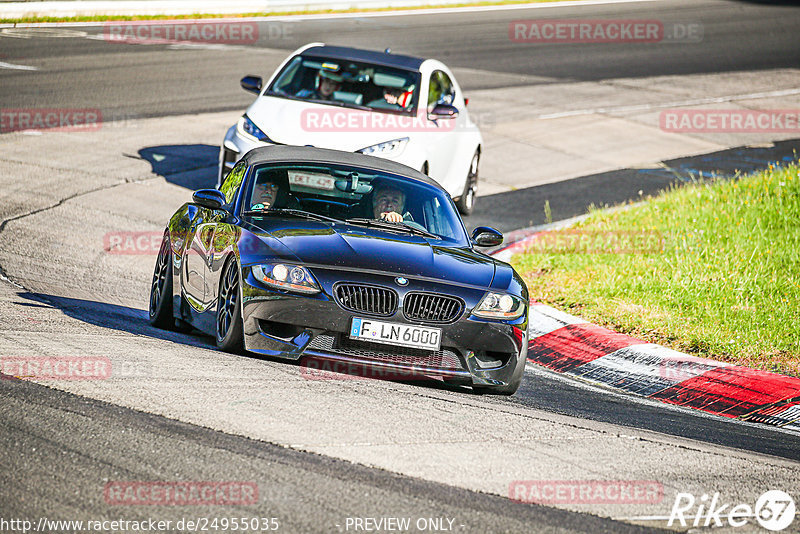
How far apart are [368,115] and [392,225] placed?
558 centimetres

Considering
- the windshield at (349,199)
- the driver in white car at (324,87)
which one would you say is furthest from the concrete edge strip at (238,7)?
the windshield at (349,199)

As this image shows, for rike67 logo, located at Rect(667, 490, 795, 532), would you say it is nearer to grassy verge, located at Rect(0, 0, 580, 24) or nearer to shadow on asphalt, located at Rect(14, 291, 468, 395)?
shadow on asphalt, located at Rect(14, 291, 468, 395)

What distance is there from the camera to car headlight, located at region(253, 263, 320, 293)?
23.0 feet

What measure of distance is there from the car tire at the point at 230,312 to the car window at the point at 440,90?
717cm

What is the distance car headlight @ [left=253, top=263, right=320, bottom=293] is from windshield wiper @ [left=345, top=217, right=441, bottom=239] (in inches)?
43.1

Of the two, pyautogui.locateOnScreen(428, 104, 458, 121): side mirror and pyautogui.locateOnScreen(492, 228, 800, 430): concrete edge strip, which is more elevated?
pyautogui.locateOnScreen(428, 104, 458, 121): side mirror

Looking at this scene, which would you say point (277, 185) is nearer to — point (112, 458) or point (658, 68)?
point (112, 458)

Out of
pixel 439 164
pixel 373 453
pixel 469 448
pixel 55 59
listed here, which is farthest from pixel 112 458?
pixel 55 59

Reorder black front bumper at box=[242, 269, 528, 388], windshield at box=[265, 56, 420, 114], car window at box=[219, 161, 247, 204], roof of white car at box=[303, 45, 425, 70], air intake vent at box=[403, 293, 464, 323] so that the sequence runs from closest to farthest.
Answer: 1. black front bumper at box=[242, 269, 528, 388]
2. air intake vent at box=[403, 293, 464, 323]
3. car window at box=[219, 161, 247, 204]
4. windshield at box=[265, 56, 420, 114]
5. roof of white car at box=[303, 45, 425, 70]

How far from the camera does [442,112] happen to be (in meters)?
14.1

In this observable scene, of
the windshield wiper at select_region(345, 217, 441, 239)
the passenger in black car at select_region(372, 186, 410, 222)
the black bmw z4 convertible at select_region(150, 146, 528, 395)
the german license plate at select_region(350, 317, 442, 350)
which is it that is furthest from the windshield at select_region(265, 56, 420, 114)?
the german license plate at select_region(350, 317, 442, 350)

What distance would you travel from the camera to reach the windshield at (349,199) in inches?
326

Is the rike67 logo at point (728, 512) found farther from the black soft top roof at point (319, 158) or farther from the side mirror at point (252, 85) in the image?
the side mirror at point (252, 85)

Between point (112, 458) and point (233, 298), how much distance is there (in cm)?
244
